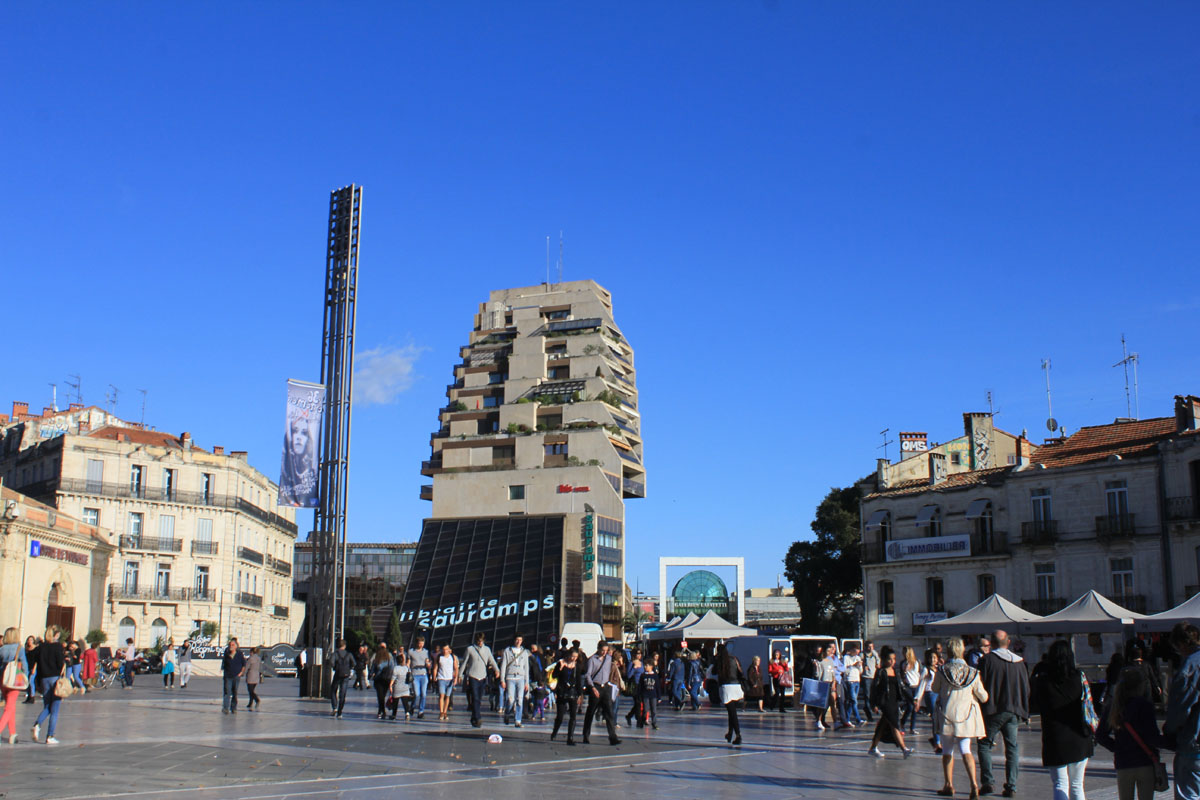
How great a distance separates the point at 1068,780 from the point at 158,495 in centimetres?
5225

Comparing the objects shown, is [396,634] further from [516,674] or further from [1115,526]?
[516,674]

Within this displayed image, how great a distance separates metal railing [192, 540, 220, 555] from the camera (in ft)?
181

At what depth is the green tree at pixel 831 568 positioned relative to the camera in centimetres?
5812

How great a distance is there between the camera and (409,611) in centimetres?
6606

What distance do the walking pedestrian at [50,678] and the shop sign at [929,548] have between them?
105ft

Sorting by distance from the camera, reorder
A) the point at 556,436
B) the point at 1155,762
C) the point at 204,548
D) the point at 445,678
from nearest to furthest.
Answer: the point at 1155,762 → the point at 445,678 → the point at 204,548 → the point at 556,436

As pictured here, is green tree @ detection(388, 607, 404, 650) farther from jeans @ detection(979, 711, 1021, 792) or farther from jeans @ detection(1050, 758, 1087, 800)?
jeans @ detection(1050, 758, 1087, 800)

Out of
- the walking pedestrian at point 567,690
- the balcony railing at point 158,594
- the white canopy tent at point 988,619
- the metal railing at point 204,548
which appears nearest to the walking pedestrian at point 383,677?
the walking pedestrian at point 567,690

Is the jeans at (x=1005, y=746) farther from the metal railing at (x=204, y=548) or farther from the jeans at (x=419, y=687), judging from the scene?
the metal railing at (x=204, y=548)

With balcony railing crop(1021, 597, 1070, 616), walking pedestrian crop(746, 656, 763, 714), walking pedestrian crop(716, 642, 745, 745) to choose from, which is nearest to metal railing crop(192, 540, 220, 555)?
walking pedestrian crop(746, 656, 763, 714)

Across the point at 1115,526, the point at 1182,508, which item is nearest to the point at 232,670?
the point at 1115,526

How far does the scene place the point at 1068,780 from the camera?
861 centimetres

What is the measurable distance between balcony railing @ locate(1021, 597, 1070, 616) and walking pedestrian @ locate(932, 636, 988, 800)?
28.5 metres

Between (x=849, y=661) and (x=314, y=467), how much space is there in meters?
12.6
